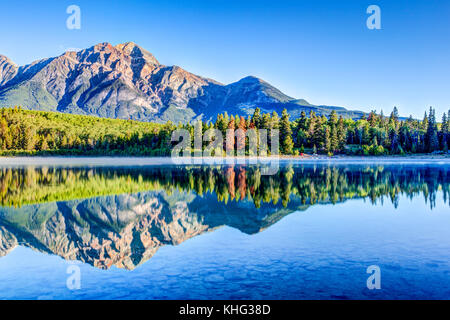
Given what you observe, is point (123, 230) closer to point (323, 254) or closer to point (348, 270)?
point (323, 254)

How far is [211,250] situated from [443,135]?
120m

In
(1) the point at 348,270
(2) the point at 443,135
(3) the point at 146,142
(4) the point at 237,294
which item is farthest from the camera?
(3) the point at 146,142

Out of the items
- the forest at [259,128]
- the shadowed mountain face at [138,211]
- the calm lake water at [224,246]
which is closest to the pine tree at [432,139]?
the forest at [259,128]

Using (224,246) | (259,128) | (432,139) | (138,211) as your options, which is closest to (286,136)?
(259,128)

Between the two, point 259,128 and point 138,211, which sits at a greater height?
point 259,128

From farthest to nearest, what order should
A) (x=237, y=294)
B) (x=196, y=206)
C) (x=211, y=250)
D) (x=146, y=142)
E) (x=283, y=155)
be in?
(x=146, y=142), (x=283, y=155), (x=196, y=206), (x=211, y=250), (x=237, y=294)

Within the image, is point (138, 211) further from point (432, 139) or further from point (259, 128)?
point (432, 139)

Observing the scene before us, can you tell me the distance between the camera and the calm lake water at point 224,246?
926 centimetres

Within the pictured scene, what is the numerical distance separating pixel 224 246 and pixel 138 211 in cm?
872

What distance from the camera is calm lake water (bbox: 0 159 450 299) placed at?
30.4 ft

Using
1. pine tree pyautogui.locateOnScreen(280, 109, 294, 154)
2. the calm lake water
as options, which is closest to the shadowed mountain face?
the calm lake water

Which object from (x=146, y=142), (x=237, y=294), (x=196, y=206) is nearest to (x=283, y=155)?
(x=146, y=142)

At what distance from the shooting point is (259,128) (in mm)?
102438

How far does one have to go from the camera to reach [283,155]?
9844cm
